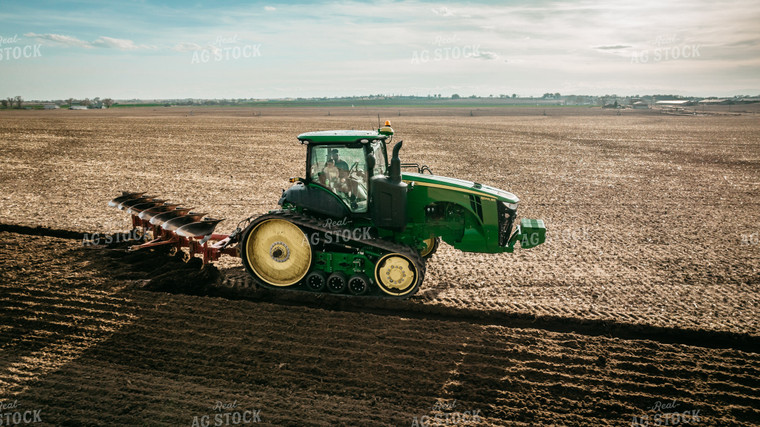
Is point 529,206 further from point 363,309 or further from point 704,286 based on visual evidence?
point 363,309

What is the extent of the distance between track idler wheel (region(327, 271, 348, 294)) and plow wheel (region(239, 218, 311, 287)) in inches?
18.7

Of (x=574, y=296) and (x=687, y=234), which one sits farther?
(x=687, y=234)

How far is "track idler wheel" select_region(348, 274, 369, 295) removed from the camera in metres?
8.23

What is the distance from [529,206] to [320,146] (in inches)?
355

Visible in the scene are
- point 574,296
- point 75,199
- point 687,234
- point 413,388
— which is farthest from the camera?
point 75,199

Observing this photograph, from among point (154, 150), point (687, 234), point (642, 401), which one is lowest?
point (642, 401)

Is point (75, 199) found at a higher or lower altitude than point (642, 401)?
higher

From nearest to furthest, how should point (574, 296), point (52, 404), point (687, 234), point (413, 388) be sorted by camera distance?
point (52, 404) → point (413, 388) → point (574, 296) → point (687, 234)

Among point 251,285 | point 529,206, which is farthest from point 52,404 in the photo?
point 529,206

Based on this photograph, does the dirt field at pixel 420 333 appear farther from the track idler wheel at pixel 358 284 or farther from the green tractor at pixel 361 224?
the green tractor at pixel 361 224

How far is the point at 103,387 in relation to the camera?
18.9 feet
